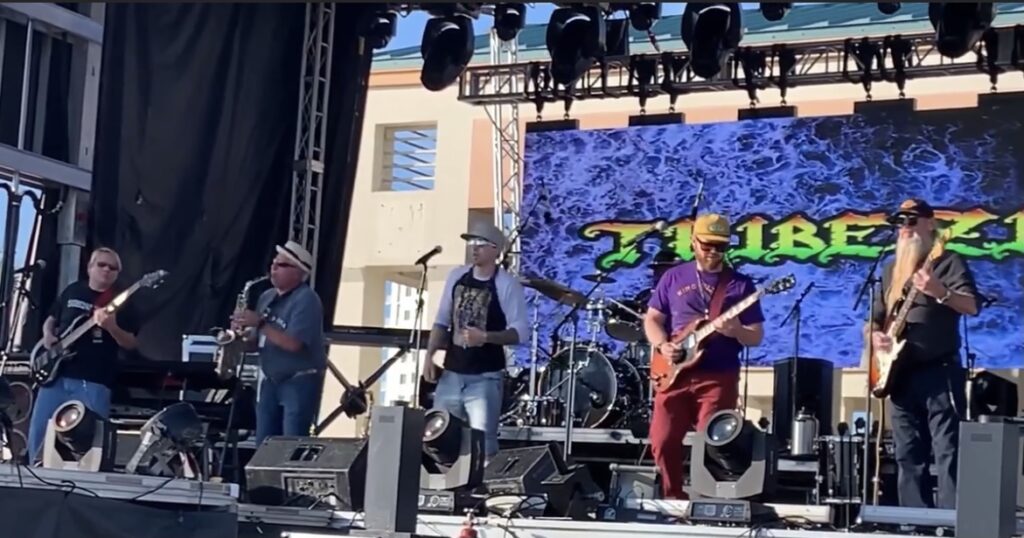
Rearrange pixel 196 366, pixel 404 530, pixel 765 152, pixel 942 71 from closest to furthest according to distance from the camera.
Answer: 1. pixel 404 530
2. pixel 196 366
3. pixel 942 71
4. pixel 765 152

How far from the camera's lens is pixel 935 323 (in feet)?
21.2

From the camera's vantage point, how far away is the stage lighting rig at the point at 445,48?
1136 centimetres

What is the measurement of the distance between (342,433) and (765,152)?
10520 mm

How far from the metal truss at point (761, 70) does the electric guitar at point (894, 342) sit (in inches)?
195

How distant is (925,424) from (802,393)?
2.46m

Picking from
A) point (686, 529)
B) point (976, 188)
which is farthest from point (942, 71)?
point (686, 529)

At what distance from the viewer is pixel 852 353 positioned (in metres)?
11.8

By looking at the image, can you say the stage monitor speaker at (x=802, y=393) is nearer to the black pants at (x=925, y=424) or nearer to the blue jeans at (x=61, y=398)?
the black pants at (x=925, y=424)

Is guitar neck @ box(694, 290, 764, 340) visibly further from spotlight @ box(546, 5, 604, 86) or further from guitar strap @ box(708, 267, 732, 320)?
spotlight @ box(546, 5, 604, 86)

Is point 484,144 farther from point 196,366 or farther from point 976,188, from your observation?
point 196,366

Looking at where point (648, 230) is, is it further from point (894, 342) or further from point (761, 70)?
point (894, 342)

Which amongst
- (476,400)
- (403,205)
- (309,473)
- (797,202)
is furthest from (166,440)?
(403,205)

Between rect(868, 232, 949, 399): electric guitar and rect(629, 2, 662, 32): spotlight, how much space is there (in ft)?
15.6

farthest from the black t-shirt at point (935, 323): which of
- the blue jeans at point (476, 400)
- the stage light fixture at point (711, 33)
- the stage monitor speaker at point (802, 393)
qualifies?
the stage light fixture at point (711, 33)
